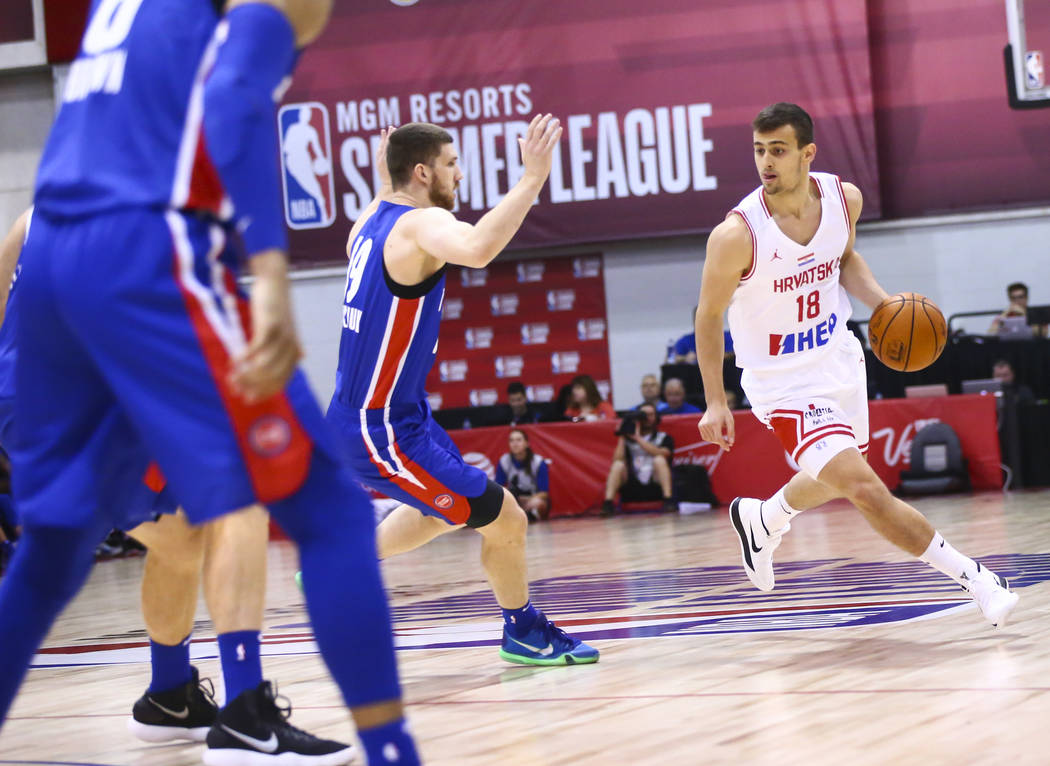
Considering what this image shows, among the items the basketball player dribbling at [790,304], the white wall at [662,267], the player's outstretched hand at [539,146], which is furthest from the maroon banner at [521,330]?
the player's outstretched hand at [539,146]

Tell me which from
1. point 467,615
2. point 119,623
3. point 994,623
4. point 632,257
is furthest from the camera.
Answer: point 632,257

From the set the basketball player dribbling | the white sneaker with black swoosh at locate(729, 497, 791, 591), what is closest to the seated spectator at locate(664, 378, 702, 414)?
the white sneaker with black swoosh at locate(729, 497, 791, 591)

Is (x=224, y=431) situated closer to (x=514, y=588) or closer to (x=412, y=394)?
(x=412, y=394)

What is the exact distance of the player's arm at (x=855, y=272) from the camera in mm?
5336

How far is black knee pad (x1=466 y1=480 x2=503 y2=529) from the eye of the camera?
4488 mm

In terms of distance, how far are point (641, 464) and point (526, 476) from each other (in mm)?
1139

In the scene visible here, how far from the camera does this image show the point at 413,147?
465cm

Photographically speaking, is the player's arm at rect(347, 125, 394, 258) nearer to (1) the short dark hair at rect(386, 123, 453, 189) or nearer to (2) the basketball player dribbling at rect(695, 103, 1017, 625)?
(1) the short dark hair at rect(386, 123, 453, 189)

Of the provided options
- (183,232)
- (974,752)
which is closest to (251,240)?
(183,232)

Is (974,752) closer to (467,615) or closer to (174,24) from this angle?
(174,24)

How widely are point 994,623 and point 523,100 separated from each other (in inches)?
489

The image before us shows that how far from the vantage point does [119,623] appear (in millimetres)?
7277

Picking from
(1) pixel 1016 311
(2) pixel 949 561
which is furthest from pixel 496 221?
(1) pixel 1016 311

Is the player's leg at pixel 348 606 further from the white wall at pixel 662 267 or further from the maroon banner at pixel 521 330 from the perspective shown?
the maroon banner at pixel 521 330
